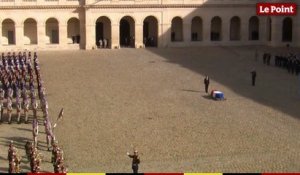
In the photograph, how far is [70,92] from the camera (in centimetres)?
3906

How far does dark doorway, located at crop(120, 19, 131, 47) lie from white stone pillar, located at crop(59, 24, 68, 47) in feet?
20.1

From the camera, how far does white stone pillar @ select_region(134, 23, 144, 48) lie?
6303cm

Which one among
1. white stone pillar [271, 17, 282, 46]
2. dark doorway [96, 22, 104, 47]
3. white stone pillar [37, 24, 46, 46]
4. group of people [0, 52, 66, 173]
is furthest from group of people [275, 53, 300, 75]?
white stone pillar [37, 24, 46, 46]

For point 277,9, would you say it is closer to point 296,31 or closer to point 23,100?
point 296,31

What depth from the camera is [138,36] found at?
2489 inches

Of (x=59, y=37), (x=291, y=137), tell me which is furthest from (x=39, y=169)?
(x=59, y=37)

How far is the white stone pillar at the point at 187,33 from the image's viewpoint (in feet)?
211

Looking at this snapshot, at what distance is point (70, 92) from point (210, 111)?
1007 centimetres

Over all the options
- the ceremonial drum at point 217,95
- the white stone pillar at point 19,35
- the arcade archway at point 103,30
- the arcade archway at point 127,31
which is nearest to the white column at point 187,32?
the arcade archway at point 127,31

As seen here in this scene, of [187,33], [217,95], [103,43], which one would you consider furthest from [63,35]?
[217,95]

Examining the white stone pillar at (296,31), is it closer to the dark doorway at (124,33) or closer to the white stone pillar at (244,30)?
the white stone pillar at (244,30)

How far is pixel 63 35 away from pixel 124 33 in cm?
Result: 688

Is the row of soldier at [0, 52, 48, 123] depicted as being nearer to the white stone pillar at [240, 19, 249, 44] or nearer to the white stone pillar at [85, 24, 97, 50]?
the white stone pillar at [85, 24, 97, 50]

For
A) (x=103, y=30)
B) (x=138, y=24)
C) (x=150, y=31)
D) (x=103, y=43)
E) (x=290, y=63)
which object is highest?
(x=138, y=24)
